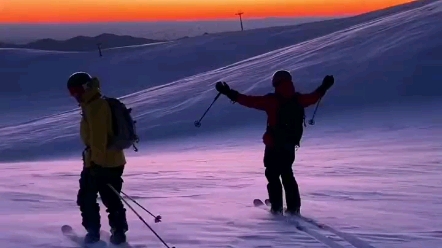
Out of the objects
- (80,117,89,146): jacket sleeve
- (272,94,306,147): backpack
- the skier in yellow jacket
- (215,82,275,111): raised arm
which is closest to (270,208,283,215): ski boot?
(272,94,306,147): backpack

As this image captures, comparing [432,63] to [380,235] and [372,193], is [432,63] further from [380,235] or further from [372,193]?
[380,235]

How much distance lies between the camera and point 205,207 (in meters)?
7.51

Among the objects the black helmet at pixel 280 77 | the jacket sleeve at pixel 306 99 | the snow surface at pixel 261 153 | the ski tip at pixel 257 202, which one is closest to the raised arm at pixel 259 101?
the black helmet at pixel 280 77

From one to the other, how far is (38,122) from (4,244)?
18.3m

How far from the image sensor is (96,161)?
547 centimetres

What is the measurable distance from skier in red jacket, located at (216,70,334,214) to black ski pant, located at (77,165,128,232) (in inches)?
57.5

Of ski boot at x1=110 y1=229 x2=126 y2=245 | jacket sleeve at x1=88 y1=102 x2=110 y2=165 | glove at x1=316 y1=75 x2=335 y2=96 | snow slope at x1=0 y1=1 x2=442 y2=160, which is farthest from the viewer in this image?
snow slope at x1=0 y1=1 x2=442 y2=160

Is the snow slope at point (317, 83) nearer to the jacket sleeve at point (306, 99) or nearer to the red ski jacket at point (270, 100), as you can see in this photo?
the jacket sleeve at point (306, 99)

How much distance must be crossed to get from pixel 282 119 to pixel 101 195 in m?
1.83

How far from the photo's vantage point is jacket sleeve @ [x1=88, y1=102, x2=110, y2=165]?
5332 mm

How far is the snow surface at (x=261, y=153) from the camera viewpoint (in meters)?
6.34

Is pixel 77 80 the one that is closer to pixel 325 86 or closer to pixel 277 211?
pixel 277 211

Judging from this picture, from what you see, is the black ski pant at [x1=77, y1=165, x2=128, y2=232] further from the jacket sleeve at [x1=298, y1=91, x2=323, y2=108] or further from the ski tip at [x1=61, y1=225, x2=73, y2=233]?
the jacket sleeve at [x1=298, y1=91, x2=323, y2=108]

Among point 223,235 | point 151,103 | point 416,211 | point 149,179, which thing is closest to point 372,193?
point 416,211
